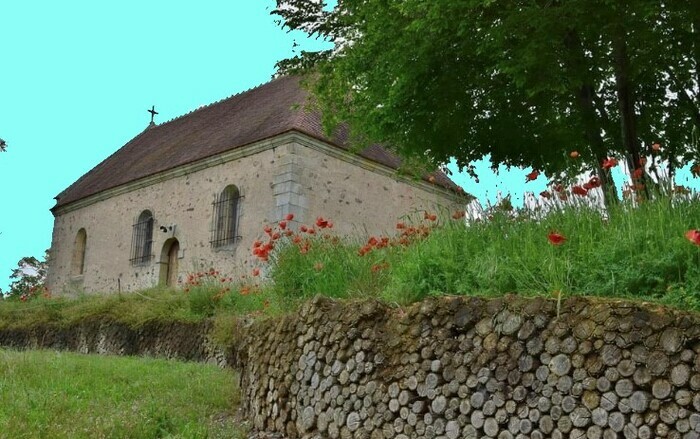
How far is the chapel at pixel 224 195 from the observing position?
1881cm

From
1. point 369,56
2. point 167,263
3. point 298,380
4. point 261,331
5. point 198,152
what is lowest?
point 298,380

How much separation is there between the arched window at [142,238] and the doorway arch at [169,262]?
0.90 m

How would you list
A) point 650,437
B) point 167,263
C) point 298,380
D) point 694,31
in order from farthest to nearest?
point 167,263 → point 694,31 → point 298,380 → point 650,437

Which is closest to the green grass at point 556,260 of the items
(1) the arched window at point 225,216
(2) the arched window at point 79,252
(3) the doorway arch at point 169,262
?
(1) the arched window at point 225,216

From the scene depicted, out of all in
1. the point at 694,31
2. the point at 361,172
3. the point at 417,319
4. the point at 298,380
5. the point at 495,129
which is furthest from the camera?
the point at 361,172

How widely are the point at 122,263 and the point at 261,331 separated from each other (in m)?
16.5

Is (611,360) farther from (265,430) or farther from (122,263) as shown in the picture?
(122,263)

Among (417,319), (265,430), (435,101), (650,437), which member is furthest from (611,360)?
(435,101)

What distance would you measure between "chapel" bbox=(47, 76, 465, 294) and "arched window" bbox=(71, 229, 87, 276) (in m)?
0.04

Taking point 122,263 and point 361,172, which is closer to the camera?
point 361,172

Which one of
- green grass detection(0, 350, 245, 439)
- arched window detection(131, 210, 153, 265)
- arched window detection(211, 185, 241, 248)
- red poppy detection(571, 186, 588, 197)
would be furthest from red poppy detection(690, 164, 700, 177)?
arched window detection(131, 210, 153, 265)

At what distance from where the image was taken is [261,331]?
7879mm

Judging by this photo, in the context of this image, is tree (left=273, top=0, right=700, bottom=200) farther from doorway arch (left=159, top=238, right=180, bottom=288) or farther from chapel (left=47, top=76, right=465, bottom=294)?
doorway arch (left=159, top=238, right=180, bottom=288)

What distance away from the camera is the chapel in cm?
1881
